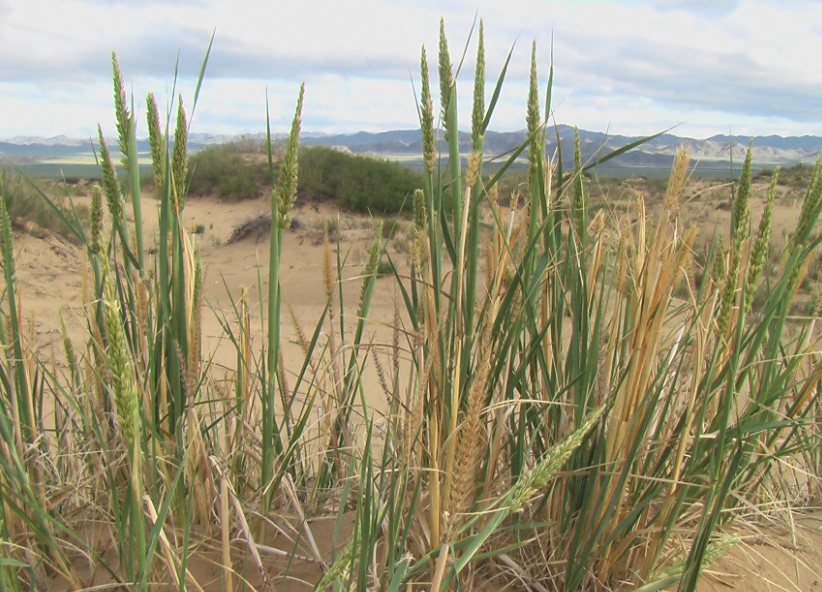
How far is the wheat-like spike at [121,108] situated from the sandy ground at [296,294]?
0.22m

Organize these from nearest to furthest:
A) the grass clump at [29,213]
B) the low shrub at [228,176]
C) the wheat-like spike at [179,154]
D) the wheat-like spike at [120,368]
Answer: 1. the wheat-like spike at [120,368]
2. the wheat-like spike at [179,154]
3. the grass clump at [29,213]
4. the low shrub at [228,176]

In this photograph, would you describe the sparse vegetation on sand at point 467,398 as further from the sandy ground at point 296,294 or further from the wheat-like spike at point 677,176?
the sandy ground at point 296,294

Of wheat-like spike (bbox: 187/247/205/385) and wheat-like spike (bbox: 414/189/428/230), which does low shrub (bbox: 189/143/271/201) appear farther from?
wheat-like spike (bbox: 414/189/428/230)

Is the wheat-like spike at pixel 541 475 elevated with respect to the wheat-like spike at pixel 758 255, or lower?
lower

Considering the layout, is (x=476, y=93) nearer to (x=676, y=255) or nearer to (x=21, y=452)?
(x=676, y=255)

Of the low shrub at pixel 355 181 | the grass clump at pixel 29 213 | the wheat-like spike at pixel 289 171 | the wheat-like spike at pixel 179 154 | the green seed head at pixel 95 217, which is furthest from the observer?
the low shrub at pixel 355 181

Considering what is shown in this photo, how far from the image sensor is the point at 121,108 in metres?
1.07

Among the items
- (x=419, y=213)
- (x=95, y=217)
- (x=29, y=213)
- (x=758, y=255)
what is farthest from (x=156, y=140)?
(x=29, y=213)

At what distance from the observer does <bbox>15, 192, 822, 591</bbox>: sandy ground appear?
4.61 ft

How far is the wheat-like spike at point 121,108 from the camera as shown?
41.0 inches

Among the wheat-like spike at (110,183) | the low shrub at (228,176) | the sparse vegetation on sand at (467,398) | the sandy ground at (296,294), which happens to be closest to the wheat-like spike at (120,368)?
the sparse vegetation on sand at (467,398)

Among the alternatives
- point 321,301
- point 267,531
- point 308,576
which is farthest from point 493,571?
point 321,301

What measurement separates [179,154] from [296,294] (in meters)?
8.18

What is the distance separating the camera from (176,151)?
1050 millimetres
